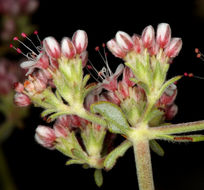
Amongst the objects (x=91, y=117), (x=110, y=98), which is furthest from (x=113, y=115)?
(x=110, y=98)

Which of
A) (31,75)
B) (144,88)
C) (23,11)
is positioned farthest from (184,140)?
(23,11)

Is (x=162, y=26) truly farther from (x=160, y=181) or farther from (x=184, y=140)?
(x=160, y=181)

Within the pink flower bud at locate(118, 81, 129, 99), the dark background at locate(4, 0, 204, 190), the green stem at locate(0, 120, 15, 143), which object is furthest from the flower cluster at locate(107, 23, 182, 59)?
the green stem at locate(0, 120, 15, 143)

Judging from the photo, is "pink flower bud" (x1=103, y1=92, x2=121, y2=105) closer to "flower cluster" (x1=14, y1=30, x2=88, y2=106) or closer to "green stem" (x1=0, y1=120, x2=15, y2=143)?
"flower cluster" (x1=14, y1=30, x2=88, y2=106)

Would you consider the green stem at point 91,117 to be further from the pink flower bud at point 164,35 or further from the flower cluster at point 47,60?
the pink flower bud at point 164,35

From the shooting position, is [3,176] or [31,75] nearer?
[31,75]
